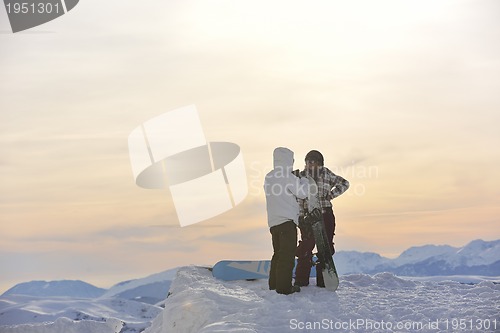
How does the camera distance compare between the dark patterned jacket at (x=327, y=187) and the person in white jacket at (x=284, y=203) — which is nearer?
the person in white jacket at (x=284, y=203)

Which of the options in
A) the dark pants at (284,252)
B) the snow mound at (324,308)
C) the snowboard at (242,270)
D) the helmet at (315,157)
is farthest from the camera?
the snowboard at (242,270)

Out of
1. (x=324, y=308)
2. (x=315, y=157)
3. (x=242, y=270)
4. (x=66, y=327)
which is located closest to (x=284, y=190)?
(x=315, y=157)

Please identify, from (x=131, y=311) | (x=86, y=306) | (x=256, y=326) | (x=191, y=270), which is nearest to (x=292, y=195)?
(x=256, y=326)

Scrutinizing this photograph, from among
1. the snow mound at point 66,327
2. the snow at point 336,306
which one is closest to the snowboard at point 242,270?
the snow at point 336,306

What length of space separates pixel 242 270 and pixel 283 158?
3.41m

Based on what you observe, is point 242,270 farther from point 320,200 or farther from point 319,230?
point 320,200

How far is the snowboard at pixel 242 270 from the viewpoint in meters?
14.6

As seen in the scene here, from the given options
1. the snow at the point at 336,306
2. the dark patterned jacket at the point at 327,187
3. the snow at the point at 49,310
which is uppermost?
the dark patterned jacket at the point at 327,187

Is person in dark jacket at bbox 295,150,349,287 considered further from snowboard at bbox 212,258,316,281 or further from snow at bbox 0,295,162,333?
snow at bbox 0,295,162,333

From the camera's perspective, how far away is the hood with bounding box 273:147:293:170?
40.4 feet

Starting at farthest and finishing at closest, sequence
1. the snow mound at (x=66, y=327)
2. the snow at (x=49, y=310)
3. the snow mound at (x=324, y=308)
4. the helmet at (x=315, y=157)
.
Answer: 1. the snow at (x=49, y=310)
2. the snow mound at (x=66, y=327)
3. the helmet at (x=315, y=157)
4. the snow mound at (x=324, y=308)

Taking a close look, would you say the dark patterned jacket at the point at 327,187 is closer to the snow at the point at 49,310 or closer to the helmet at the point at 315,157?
the helmet at the point at 315,157

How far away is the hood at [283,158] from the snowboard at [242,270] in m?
3.13

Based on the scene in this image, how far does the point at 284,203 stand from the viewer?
12.3 m
